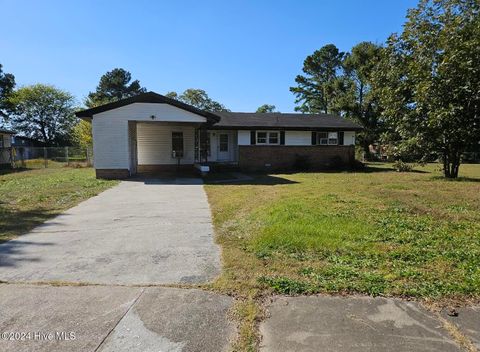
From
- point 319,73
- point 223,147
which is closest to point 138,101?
point 223,147

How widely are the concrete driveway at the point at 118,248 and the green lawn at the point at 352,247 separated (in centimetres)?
46

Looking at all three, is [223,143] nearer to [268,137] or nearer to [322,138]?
[268,137]

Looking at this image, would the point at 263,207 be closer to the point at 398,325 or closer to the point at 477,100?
the point at 398,325

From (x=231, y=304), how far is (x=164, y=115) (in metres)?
14.4

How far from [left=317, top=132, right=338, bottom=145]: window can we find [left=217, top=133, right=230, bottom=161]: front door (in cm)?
615

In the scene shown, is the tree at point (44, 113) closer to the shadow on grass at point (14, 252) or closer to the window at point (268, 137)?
the window at point (268, 137)

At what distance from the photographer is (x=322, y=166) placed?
74.7 ft

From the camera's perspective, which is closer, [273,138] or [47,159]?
[273,138]

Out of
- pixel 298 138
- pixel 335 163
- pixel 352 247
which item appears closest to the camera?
pixel 352 247

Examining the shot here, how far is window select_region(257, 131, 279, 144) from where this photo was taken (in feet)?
71.9

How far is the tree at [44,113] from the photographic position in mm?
51094

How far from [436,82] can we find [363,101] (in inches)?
959

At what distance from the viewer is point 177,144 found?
871 inches

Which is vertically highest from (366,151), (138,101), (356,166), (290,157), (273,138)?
(138,101)
